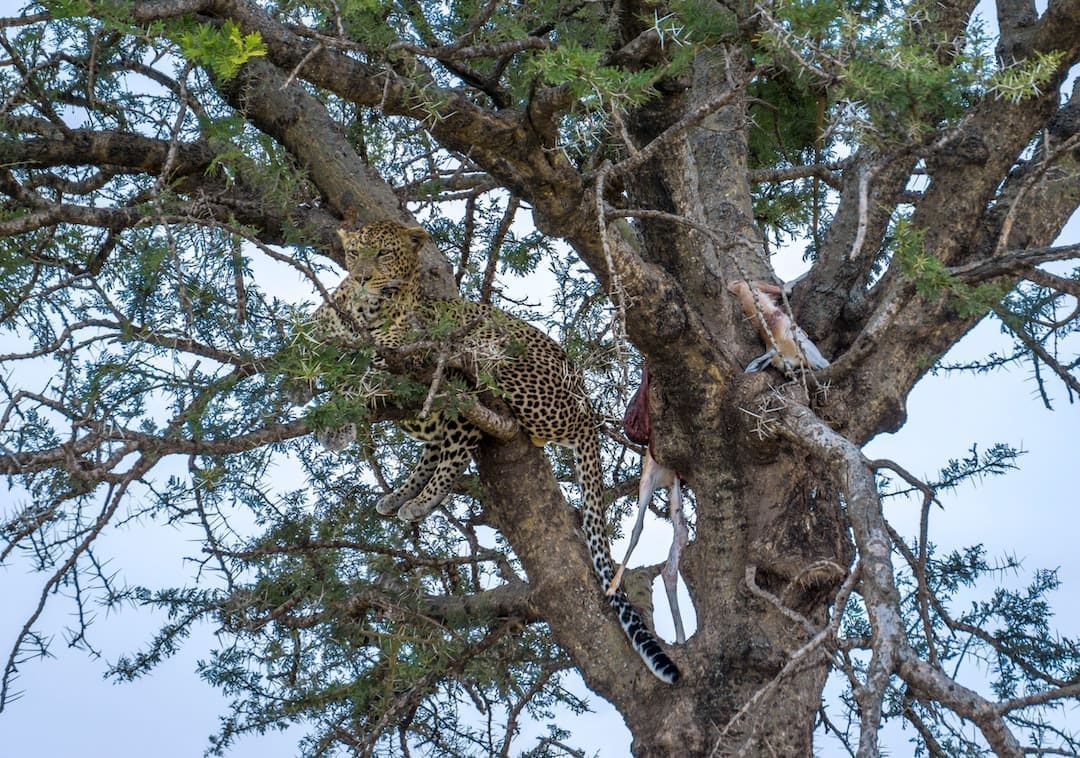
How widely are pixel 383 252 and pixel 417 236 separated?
199mm

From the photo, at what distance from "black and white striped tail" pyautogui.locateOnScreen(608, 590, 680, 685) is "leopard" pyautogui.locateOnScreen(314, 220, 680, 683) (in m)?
0.01

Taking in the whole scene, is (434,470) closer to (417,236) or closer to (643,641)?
(417,236)

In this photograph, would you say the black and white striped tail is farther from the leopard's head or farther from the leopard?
the leopard's head

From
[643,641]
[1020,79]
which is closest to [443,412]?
[643,641]

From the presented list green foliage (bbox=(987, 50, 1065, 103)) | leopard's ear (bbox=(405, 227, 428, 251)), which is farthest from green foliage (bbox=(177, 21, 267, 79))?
leopard's ear (bbox=(405, 227, 428, 251))

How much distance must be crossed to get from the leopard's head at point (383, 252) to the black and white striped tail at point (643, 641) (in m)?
1.93

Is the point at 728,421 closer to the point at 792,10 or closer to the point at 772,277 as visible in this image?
the point at 772,277

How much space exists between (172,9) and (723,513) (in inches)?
120

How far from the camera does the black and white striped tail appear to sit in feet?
17.8

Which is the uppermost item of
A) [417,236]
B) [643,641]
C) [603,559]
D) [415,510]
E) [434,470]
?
[417,236]

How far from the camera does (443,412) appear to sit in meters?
6.11

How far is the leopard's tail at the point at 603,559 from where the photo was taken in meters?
5.47

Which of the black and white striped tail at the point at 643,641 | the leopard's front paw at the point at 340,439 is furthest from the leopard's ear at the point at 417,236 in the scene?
the black and white striped tail at the point at 643,641

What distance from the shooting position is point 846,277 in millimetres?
5941
